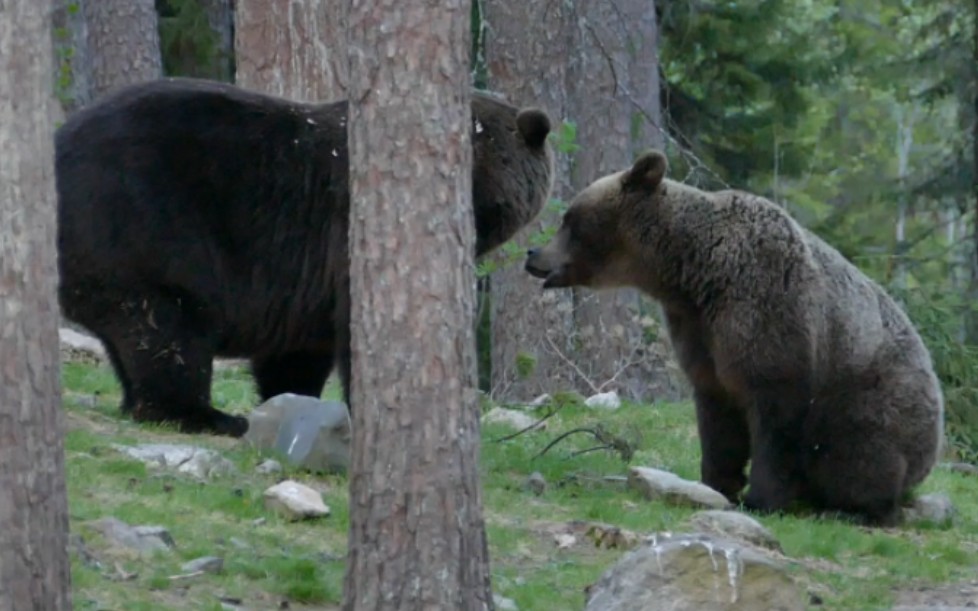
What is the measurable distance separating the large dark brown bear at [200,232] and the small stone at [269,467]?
83 cm

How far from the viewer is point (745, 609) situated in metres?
6.55

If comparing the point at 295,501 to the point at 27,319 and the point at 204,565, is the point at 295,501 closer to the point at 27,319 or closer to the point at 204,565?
the point at 204,565

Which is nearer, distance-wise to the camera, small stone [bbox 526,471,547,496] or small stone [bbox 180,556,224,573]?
small stone [bbox 180,556,224,573]

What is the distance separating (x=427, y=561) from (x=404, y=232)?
1160 millimetres

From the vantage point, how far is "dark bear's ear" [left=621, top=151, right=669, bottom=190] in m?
9.77

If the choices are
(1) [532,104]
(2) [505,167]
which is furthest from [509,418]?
(1) [532,104]

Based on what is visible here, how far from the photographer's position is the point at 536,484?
366 inches

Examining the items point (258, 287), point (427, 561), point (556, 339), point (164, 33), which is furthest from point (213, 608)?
point (164, 33)

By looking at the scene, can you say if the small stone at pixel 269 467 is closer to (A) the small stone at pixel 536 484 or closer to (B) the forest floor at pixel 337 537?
(B) the forest floor at pixel 337 537

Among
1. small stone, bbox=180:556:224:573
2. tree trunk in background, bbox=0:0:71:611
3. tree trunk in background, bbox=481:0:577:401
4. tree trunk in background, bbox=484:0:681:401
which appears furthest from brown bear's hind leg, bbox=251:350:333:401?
tree trunk in background, bbox=0:0:71:611

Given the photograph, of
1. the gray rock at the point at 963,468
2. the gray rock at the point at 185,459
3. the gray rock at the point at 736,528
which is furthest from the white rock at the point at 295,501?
the gray rock at the point at 963,468

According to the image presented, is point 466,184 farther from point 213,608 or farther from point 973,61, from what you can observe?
point 973,61

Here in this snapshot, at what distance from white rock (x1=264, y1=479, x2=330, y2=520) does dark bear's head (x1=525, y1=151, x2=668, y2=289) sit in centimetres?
276

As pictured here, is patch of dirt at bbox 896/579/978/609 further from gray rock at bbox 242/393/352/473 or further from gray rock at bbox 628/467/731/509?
gray rock at bbox 242/393/352/473
